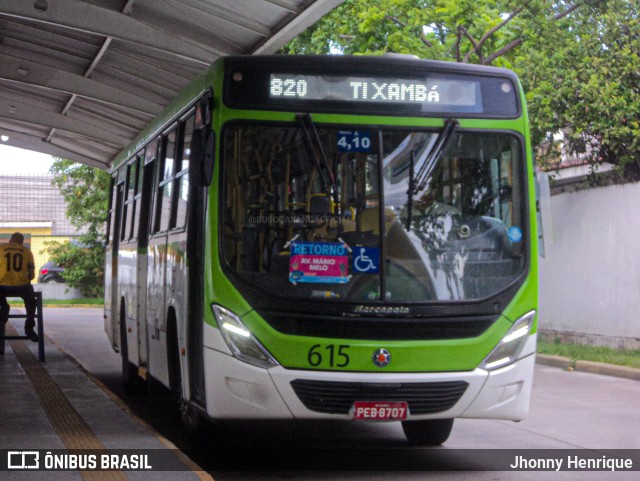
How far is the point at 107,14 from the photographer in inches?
675

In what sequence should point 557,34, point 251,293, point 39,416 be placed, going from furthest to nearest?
1. point 557,34
2. point 39,416
3. point 251,293

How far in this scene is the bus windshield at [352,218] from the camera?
328 inches

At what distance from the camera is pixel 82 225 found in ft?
156

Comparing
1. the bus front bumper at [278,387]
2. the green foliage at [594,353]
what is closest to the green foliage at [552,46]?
the green foliage at [594,353]

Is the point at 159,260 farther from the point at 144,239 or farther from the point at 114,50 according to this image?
the point at 114,50

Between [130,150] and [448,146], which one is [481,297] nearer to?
[448,146]

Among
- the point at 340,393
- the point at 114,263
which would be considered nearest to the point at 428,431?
the point at 340,393

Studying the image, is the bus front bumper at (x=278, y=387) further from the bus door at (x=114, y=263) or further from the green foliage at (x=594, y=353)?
the green foliage at (x=594, y=353)

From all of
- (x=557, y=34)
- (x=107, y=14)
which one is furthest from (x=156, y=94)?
(x=557, y=34)

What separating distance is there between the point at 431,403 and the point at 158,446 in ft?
6.35

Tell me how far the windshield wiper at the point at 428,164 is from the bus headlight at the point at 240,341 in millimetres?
A: 1341

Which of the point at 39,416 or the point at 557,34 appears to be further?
the point at 557,34

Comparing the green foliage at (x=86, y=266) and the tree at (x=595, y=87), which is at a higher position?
the tree at (x=595, y=87)

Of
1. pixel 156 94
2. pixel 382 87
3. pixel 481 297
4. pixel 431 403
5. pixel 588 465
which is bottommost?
pixel 588 465
